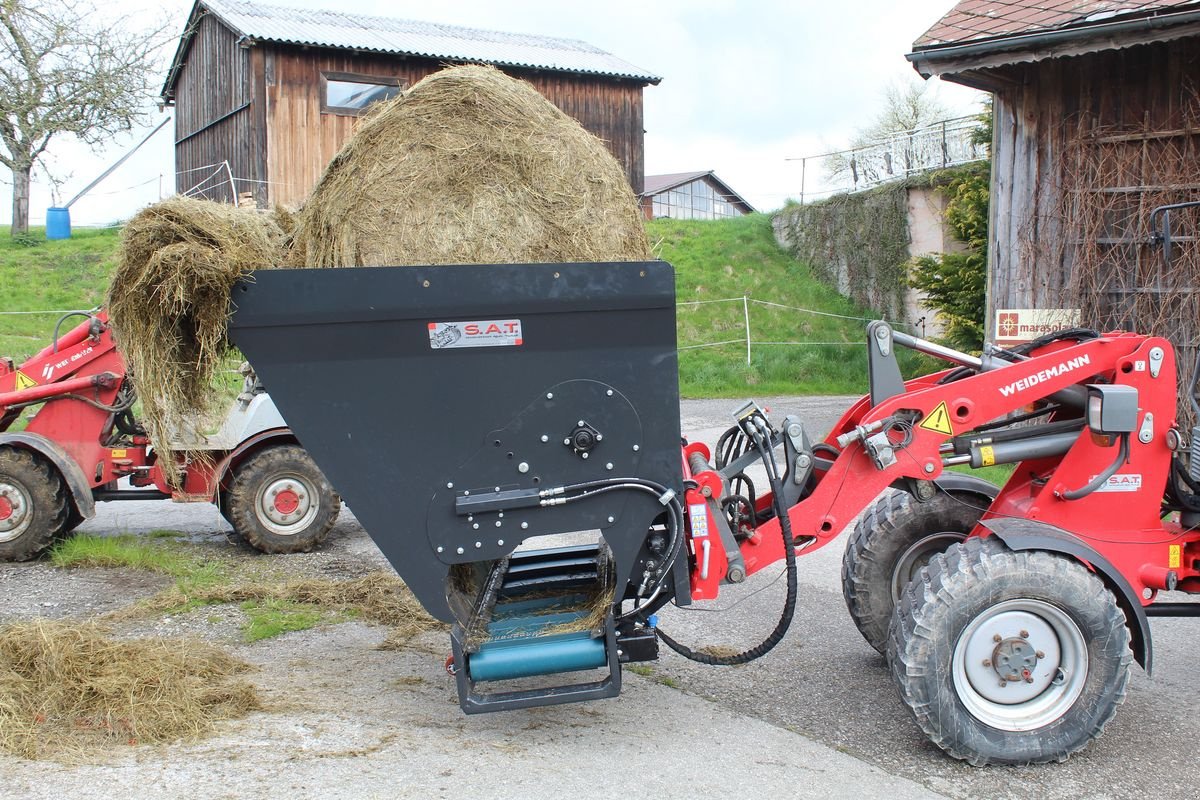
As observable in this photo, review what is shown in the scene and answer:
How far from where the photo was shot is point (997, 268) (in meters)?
11.8

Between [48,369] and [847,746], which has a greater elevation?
[48,369]

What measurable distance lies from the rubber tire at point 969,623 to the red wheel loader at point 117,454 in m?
5.13

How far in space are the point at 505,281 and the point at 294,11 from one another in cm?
2431

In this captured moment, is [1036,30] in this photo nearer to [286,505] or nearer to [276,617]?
[286,505]

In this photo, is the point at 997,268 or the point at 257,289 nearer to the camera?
the point at 257,289

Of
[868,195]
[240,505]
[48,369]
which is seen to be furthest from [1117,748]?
[868,195]

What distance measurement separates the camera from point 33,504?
7.79m

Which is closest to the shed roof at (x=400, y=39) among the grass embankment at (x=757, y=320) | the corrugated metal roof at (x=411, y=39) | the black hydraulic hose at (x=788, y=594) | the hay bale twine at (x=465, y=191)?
the corrugated metal roof at (x=411, y=39)

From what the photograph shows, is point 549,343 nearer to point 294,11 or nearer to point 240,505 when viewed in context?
point 240,505

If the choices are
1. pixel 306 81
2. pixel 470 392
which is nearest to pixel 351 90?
pixel 306 81

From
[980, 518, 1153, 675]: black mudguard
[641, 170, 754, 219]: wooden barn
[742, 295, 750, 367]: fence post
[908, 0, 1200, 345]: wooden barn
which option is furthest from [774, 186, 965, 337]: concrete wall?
[641, 170, 754, 219]: wooden barn

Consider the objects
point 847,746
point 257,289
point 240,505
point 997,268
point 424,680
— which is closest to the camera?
point 257,289

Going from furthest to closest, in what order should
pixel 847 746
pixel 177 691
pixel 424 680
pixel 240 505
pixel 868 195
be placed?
pixel 868 195, pixel 240 505, pixel 424 680, pixel 177 691, pixel 847 746

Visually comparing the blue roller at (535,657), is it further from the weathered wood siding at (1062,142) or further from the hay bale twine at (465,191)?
the weathered wood siding at (1062,142)
